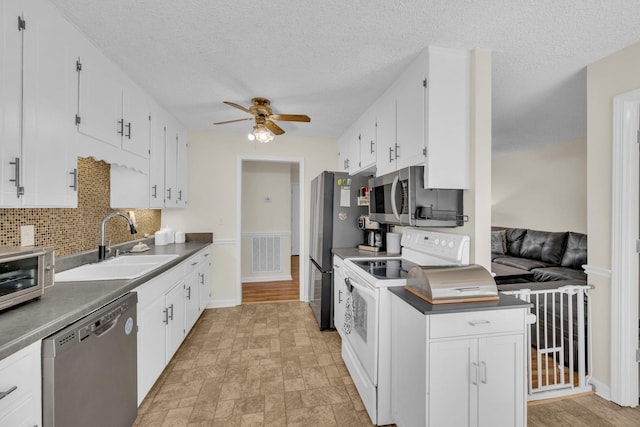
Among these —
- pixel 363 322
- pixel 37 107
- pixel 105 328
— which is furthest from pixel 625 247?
pixel 37 107

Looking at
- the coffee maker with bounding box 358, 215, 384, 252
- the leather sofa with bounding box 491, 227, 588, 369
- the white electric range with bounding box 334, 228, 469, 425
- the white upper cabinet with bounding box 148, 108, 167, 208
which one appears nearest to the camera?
the white electric range with bounding box 334, 228, 469, 425

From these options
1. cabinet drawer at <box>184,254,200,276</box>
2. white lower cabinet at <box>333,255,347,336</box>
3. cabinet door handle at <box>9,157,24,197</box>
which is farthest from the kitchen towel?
cabinet door handle at <box>9,157,24,197</box>

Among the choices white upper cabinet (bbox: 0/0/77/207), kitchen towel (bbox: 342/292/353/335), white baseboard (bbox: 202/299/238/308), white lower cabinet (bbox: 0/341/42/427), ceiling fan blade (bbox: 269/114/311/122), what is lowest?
white baseboard (bbox: 202/299/238/308)

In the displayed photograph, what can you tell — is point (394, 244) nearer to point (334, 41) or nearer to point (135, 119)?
→ point (334, 41)

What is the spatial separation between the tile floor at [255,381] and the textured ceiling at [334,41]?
2.45 metres

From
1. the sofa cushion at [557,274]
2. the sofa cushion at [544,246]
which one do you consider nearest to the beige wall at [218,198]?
the sofa cushion at [557,274]

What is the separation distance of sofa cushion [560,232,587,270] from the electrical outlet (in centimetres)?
572

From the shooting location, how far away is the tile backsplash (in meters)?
1.65

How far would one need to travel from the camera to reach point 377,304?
1773mm

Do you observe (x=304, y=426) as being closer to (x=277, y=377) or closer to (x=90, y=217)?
(x=277, y=377)

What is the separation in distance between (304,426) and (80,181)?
8.01 feet

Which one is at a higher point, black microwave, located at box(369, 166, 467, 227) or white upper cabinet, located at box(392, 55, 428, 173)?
white upper cabinet, located at box(392, 55, 428, 173)

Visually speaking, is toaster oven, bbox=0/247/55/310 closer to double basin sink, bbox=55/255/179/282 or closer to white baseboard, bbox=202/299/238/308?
double basin sink, bbox=55/255/179/282

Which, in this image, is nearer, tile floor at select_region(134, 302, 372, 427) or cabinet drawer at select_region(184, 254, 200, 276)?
tile floor at select_region(134, 302, 372, 427)
